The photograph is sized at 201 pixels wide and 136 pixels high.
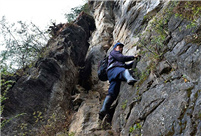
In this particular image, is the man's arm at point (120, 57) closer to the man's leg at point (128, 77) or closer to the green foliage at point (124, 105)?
the man's leg at point (128, 77)

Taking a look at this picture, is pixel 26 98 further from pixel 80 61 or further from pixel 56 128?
pixel 80 61

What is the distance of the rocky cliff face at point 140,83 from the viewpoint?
4.62 metres

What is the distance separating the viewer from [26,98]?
375 inches

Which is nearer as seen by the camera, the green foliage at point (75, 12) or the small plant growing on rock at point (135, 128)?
the small plant growing on rock at point (135, 128)

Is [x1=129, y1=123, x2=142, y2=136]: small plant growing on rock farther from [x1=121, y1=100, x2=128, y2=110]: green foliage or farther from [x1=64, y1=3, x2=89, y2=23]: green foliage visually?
[x1=64, y1=3, x2=89, y2=23]: green foliage

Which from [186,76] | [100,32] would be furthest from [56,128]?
[100,32]

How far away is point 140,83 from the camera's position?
6695mm

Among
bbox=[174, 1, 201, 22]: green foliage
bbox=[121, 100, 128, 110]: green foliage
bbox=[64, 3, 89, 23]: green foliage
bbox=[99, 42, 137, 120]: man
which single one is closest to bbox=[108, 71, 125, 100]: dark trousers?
bbox=[99, 42, 137, 120]: man

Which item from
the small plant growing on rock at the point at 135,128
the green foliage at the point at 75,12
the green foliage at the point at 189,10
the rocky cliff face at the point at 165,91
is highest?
the green foliage at the point at 75,12

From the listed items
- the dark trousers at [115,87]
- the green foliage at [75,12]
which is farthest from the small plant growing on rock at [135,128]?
the green foliage at [75,12]

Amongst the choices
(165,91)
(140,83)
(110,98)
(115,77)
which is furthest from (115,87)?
(165,91)

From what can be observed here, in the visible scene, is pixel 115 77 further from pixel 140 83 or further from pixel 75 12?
pixel 75 12

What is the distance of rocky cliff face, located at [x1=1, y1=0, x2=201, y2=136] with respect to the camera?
15.1ft

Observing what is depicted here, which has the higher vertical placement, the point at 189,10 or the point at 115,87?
the point at 189,10
